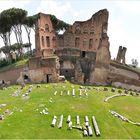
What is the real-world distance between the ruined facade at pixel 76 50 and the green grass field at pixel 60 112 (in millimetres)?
7907

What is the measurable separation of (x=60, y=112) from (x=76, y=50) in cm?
2943

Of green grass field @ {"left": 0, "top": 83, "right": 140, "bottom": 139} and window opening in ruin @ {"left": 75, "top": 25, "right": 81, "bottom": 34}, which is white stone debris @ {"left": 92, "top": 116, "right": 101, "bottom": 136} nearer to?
green grass field @ {"left": 0, "top": 83, "right": 140, "bottom": 139}

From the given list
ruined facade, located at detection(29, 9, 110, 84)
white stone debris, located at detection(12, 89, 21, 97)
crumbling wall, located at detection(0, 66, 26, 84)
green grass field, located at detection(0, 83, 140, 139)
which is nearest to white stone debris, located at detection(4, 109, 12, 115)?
green grass field, located at detection(0, 83, 140, 139)

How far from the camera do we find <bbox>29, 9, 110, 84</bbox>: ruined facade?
172 ft

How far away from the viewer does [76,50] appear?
196 ft

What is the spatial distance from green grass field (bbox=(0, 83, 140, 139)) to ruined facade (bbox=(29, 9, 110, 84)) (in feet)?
25.9

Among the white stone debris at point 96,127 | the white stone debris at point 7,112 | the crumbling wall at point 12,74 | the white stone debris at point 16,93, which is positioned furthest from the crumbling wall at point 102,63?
the white stone debris at point 7,112

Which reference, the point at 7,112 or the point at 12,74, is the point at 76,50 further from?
the point at 7,112

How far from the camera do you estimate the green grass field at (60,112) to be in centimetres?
→ 2597

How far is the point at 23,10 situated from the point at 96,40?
56.6 feet

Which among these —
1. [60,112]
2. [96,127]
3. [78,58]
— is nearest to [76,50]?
[78,58]

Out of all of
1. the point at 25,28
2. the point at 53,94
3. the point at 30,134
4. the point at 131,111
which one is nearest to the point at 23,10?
the point at 25,28

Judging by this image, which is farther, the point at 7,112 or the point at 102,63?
the point at 102,63

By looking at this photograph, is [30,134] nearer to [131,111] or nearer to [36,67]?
[131,111]
